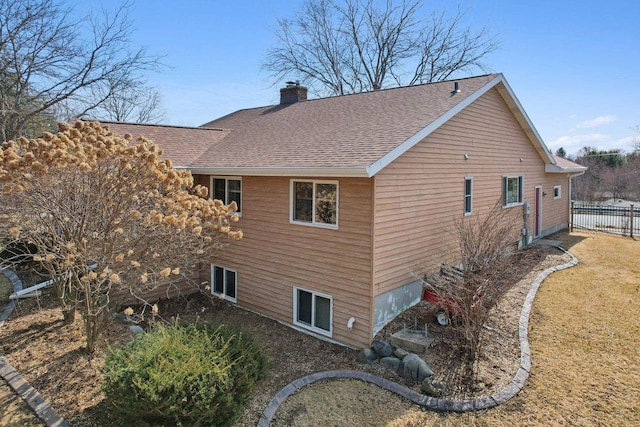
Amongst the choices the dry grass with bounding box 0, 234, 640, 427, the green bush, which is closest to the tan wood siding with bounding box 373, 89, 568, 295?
the dry grass with bounding box 0, 234, 640, 427

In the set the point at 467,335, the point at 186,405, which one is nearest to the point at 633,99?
the point at 467,335

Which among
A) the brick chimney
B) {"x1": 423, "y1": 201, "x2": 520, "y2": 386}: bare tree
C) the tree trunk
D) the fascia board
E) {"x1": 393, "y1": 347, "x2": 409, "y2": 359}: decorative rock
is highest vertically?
the brick chimney

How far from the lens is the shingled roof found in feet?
26.7

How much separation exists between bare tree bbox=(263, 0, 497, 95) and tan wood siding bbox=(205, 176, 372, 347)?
2157 cm

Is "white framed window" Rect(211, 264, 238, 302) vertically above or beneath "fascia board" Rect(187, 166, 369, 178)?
beneath

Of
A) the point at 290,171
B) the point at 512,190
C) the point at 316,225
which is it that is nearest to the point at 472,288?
the point at 316,225

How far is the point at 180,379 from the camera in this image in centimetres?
482

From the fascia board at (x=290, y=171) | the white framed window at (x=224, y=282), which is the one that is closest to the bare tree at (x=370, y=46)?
the fascia board at (x=290, y=171)

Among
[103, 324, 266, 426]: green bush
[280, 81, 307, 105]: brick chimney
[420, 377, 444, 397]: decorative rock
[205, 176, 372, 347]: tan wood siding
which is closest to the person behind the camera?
[103, 324, 266, 426]: green bush

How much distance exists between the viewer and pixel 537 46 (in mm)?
15031

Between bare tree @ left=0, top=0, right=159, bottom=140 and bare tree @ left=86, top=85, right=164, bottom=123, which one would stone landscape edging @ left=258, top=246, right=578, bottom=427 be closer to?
bare tree @ left=0, top=0, right=159, bottom=140

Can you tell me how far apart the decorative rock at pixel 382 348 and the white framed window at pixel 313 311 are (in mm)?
1187

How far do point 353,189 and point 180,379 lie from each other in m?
4.76

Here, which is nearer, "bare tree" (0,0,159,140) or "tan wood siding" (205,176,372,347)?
"tan wood siding" (205,176,372,347)
